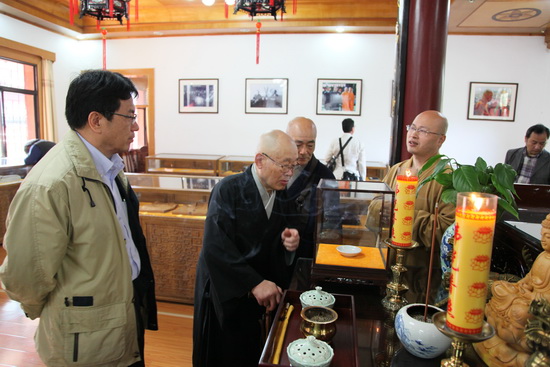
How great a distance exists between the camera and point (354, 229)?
1.42m

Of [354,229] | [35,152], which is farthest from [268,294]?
[35,152]

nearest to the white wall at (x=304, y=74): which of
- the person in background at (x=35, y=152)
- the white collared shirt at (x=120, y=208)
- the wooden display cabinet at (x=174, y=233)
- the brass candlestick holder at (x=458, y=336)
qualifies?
the person in background at (x=35, y=152)

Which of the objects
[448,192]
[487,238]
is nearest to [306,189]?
[448,192]

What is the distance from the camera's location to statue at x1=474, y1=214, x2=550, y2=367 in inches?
27.0

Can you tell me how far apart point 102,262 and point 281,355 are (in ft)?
2.36

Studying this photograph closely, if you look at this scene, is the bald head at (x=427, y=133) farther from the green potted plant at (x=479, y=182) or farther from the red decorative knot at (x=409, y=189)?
the red decorative knot at (x=409, y=189)

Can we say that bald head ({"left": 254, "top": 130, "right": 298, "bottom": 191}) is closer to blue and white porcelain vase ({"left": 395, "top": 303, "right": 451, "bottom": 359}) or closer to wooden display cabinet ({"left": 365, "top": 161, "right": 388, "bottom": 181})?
blue and white porcelain vase ({"left": 395, "top": 303, "right": 451, "bottom": 359})

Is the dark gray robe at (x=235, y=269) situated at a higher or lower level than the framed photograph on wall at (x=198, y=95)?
lower

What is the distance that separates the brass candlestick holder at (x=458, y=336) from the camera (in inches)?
24.3

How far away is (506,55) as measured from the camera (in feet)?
19.7

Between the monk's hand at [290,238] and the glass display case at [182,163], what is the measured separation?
5.23 m

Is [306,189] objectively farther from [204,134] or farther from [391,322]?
[204,134]

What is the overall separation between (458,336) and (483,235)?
180 mm

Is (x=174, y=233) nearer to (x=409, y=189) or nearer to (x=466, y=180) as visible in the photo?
(x=409, y=189)
